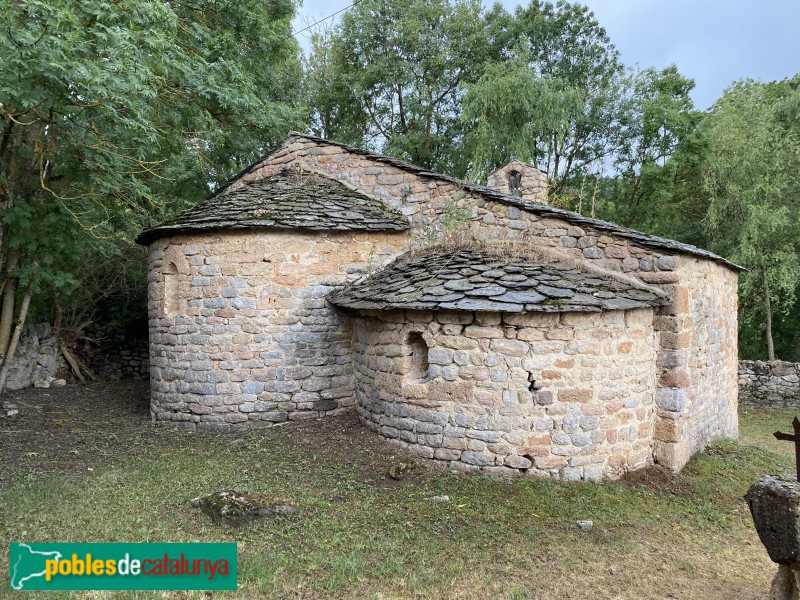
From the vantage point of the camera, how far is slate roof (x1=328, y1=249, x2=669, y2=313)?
16.1ft

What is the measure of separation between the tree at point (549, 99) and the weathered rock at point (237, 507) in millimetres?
13004

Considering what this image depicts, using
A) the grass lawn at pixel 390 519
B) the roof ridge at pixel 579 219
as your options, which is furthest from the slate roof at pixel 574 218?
the grass lawn at pixel 390 519

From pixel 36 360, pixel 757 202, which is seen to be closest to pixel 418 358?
pixel 36 360

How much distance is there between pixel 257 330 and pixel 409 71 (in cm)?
1410

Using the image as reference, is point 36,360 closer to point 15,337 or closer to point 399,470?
point 15,337

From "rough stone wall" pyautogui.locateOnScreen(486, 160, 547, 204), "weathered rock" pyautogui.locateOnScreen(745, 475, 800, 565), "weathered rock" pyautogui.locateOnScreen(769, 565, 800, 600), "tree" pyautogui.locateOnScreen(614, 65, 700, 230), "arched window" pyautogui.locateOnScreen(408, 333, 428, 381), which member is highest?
"tree" pyautogui.locateOnScreen(614, 65, 700, 230)

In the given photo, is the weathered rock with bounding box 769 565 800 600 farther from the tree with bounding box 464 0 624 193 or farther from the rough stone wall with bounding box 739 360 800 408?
the tree with bounding box 464 0 624 193

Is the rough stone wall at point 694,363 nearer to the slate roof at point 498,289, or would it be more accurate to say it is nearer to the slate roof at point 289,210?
the slate roof at point 498,289

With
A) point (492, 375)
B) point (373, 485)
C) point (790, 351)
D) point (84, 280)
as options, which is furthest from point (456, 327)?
point (790, 351)

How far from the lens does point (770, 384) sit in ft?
38.4

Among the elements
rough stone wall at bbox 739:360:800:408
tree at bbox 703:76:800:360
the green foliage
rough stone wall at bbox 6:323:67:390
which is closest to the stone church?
the green foliage

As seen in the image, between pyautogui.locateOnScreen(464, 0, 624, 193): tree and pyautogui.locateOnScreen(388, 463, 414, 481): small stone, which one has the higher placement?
Answer: pyautogui.locateOnScreen(464, 0, 624, 193): tree

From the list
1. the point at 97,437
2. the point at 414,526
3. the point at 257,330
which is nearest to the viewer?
the point at 414,526

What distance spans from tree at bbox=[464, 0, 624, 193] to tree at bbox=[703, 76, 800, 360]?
4.36 metres
